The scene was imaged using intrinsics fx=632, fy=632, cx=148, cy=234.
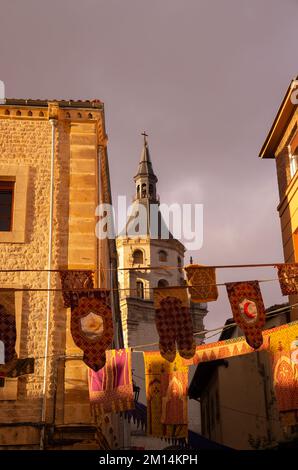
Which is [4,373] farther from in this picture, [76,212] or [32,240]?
[76,212]

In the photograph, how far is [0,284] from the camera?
47.8 feet

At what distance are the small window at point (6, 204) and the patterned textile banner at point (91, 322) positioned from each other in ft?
10.6

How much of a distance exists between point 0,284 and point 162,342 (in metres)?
3.98

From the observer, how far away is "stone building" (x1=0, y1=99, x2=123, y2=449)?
44.0 feet

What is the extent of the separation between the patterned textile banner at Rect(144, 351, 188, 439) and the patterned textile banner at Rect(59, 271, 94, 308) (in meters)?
3.12

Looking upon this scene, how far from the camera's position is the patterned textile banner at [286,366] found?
599 inches

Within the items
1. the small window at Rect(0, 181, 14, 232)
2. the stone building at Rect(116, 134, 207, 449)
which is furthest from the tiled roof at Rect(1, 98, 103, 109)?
the stone building at Rect(116, 134, 207, 449)

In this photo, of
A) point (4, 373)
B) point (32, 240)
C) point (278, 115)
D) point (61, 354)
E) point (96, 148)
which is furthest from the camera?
point (278, 115)

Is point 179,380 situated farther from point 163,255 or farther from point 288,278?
point 163,255

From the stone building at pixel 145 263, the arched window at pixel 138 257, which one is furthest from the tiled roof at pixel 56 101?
the arched window at pixel 138 257

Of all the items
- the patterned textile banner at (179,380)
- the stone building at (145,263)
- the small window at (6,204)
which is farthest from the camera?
the stone building at (145,263)

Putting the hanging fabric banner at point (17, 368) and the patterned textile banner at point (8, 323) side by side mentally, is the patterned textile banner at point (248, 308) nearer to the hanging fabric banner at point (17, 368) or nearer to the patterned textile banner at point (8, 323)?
the hanging fabric banner at point (17, 368)

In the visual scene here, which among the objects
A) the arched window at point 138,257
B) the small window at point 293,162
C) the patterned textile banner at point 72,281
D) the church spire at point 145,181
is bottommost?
the patterned textile banner at point 72,281
